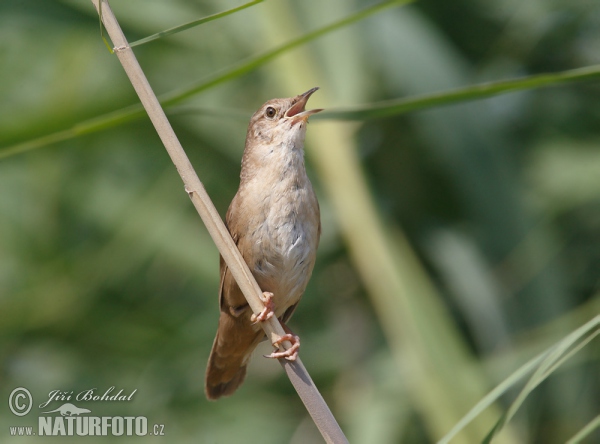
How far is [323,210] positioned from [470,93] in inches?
80.3

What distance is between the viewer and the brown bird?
9.34ft

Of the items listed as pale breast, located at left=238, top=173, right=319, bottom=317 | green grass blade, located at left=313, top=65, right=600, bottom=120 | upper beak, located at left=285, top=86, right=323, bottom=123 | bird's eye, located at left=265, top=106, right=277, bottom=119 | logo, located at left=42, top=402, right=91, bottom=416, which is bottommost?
green grass blade, located at left=313, top=65, right=600, bottom=120

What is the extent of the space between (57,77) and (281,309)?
1.70m

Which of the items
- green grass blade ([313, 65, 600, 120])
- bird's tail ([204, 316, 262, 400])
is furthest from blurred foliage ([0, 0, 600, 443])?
green grass blade ([313, 65, 600, 120])

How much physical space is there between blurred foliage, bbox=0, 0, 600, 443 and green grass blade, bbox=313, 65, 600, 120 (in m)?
1.20

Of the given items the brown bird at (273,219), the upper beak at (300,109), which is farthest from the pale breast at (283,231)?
the upper beak at (300,109)

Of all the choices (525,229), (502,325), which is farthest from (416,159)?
(502,325)

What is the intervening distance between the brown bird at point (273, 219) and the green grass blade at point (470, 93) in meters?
0.78

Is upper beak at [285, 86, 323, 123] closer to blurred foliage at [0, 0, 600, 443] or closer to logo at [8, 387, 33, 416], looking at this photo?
blurred foliage at [0, 0, 600, 443]

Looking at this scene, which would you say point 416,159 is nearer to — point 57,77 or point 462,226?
point 462,226

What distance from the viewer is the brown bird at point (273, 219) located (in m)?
2.85

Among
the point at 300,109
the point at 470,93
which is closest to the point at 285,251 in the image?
the point at 300,109

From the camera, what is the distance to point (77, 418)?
11.0ft

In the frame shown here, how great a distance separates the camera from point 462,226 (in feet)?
11.7
